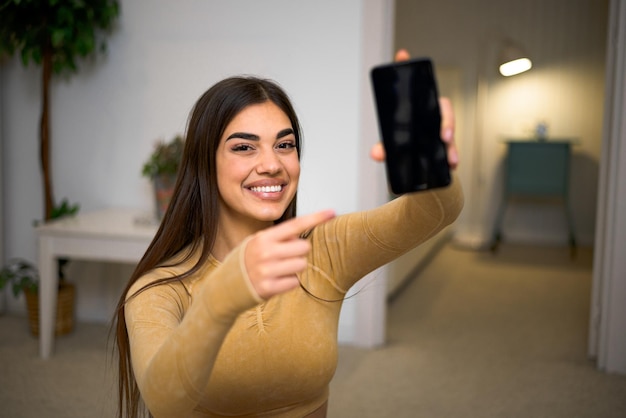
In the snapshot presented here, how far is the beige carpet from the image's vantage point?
283 cm

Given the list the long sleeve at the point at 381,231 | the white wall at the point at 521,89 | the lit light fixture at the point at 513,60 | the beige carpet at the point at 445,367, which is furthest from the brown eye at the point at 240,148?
the lit light fixture at the point at 513,60

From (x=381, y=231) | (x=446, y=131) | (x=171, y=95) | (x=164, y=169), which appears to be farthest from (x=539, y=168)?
(x=446, y=131)

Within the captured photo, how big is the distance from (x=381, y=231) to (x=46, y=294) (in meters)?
2.38

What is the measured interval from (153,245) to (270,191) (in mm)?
256

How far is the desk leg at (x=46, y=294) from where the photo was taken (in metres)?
3.24

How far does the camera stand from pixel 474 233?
6559 mm

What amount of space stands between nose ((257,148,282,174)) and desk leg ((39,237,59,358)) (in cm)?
223

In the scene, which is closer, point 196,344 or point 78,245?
point 196,344

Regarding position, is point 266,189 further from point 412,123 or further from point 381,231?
point 412,123

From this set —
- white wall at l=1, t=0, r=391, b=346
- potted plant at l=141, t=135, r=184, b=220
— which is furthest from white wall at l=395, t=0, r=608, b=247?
potted plant at l=141, t=135, r=184, b=220

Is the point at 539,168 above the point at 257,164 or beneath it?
beneath

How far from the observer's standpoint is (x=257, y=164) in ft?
4.21

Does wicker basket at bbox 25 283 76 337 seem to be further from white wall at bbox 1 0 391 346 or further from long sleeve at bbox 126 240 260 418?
long sleeve at bbox 126 240 260 418

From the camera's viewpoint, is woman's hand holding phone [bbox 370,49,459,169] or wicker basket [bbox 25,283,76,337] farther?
wicker basket [bbox 25,283,76,337]
